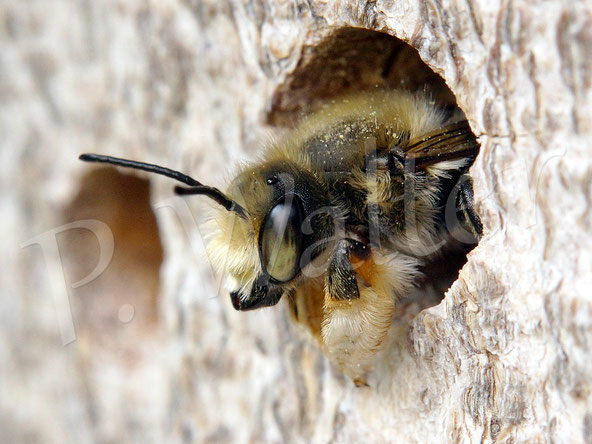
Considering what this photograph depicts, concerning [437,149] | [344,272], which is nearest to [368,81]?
[437,149]

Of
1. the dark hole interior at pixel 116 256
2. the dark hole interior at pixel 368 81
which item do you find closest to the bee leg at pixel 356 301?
the dark hole interior at pixel 368 81

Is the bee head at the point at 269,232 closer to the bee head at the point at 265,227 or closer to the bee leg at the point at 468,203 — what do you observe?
the bee head at the point at 265,227

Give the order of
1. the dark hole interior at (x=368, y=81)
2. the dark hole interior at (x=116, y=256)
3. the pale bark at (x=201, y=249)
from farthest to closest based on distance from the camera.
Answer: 1. the dark hole interior at (x=116, y=256)
2. the dark hole interior at (x=368, y=81)
3. the pale bark at (x=201, y=249)

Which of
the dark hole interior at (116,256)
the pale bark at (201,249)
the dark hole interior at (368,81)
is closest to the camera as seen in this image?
the pale bark at (201,249)

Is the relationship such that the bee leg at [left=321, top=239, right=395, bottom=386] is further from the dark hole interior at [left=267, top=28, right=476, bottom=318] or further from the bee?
the dark hole interior at [left=267, top=28, right=476, bottom=318]

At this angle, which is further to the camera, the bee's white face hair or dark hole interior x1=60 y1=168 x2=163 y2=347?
dark hole interior x1=60 y1=168 x2=163 y2=347

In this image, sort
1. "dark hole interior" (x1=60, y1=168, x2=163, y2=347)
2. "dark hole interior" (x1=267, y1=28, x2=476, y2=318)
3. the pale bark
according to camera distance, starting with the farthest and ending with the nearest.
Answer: "dark hole interior" (x1=60, y1=168, x2=163, y2=347) < "dark hole interior" (x1=267, y1=28, x2=476, y2=318) < the pale bark

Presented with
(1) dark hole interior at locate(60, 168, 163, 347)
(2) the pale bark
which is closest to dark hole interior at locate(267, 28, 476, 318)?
(2) the pale bark
